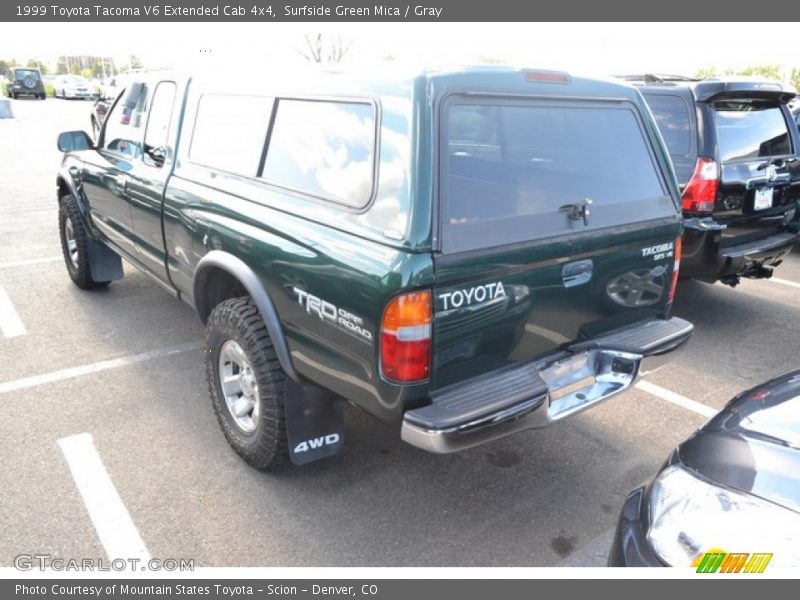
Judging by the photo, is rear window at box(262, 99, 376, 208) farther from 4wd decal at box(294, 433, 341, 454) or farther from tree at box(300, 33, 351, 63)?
tree at box(300, 33, 351, 63)

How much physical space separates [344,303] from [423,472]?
121 centimetres

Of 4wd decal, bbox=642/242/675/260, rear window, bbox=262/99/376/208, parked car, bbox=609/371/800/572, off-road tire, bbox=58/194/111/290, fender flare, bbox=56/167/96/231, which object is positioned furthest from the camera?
off-road tire, bbox=58/194/111/290

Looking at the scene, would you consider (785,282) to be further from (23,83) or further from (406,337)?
(23,83)

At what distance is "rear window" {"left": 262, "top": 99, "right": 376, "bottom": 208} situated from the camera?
98.0 inches

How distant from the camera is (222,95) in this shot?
341 centimetres

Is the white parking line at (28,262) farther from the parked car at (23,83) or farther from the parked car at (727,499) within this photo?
the parked car at (23,83)

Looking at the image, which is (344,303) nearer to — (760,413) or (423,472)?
(423,472)

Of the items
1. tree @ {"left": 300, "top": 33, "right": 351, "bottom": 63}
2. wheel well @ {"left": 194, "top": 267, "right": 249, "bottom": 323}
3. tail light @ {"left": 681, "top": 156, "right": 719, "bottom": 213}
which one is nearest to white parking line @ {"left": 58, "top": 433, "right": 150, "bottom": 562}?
wheel well @ {"left": 194, "top": 267, "right": 249, "bottom": 323}

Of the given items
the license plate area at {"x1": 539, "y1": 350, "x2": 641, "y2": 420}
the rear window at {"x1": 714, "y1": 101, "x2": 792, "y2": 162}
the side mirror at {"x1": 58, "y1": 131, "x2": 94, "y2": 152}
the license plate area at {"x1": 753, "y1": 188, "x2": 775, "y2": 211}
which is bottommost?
the license plate area at {"x1": 539, "y1": 350, "x2": 641, "y2": 420}

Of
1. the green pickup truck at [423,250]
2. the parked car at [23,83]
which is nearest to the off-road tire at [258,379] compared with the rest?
the green pickup truck at [423,250]

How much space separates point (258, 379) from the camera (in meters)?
2.90

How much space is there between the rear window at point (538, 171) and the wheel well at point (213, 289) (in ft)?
4.54

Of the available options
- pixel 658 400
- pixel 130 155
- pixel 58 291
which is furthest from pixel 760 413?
pixel 58 291

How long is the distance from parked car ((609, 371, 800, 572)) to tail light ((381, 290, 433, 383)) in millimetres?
842
